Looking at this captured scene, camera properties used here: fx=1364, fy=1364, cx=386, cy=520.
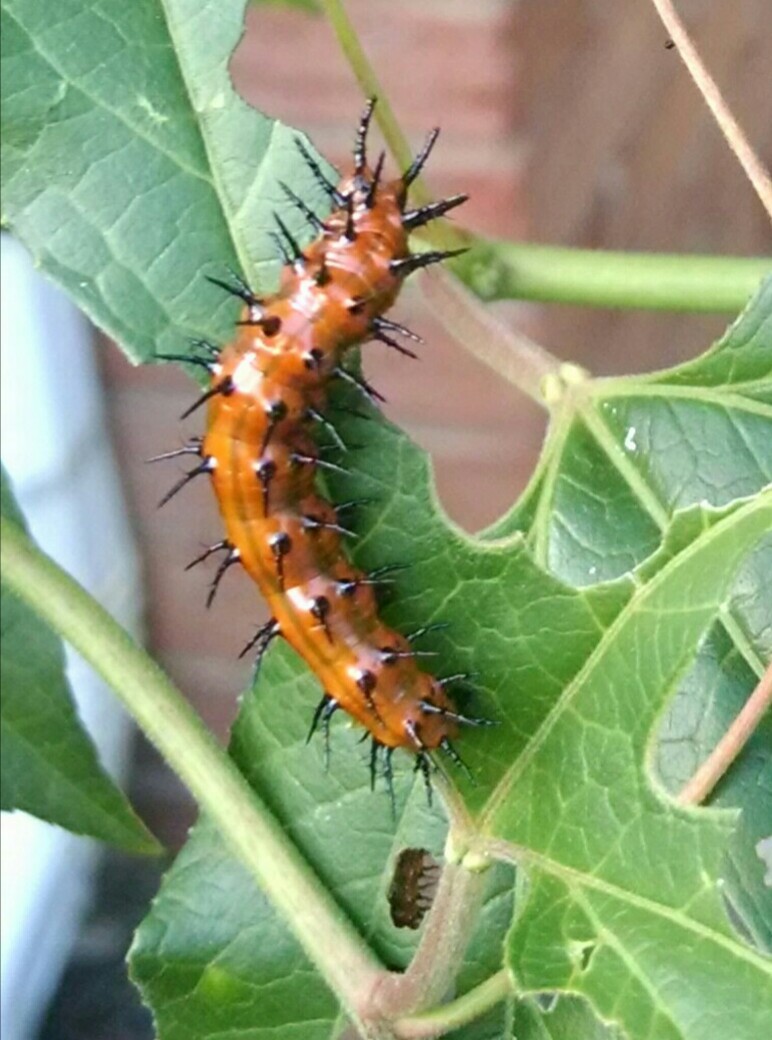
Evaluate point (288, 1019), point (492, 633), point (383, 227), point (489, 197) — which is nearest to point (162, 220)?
point (383, 227)

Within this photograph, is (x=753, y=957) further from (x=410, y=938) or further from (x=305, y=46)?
(x=305, y=46)

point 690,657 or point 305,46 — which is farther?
point 305,46

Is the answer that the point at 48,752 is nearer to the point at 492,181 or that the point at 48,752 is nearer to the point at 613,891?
the point at 613,891

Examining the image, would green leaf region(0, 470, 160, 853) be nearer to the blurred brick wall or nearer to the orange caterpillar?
the orange caterpillar

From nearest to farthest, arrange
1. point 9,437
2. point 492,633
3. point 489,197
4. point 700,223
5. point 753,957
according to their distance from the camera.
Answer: point 753,957, point 492,633, point 489,197, point 9,437, point 700,223

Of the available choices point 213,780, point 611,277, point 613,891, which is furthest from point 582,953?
point 611,277
